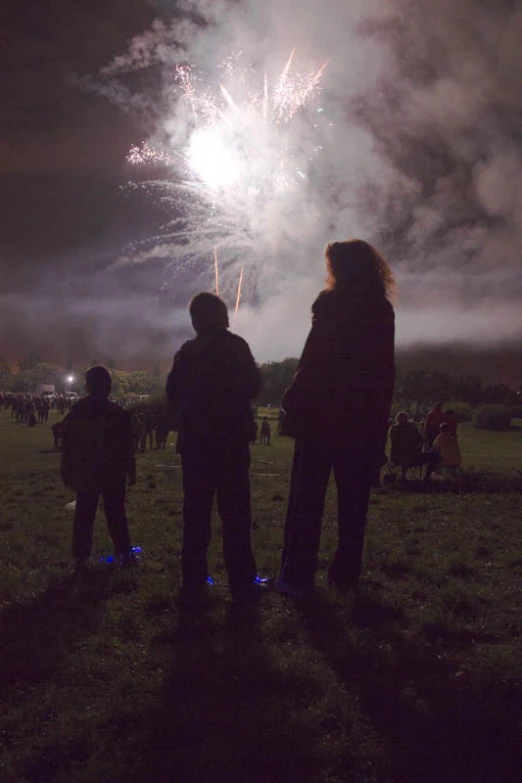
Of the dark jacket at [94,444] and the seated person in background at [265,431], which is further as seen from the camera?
the seated person in background at [265,431]

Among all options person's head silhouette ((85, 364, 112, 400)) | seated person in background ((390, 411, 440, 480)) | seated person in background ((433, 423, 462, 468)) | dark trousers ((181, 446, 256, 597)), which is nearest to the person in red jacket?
dark trousers ((181, 446, 256, 597))

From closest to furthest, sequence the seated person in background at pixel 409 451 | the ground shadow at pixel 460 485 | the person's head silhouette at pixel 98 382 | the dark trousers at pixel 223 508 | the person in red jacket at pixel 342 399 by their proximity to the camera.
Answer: the person in red jacket at pixel 342 399 < the dark trousers at pixel 223 508 < the person's head silhouette at pixel 98 382 < the ground shadow at pixel 460 485 < the seated person in background at pixel 409 451

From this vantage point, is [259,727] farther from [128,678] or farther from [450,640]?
[450,640]

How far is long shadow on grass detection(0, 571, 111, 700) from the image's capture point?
11.2 ft

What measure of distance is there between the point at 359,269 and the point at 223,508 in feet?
6.40

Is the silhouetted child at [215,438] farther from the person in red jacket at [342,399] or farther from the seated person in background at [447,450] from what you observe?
the seated person in background at [447,450]

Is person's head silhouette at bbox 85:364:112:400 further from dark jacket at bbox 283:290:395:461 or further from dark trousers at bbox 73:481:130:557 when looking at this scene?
dark jacket at bbox 283:290:395:461

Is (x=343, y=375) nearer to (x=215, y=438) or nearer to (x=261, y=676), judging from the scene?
(x=215, y=438)

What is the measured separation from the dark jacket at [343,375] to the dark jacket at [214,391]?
0.37m

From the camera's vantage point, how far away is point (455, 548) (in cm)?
707

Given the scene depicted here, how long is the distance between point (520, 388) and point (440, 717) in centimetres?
12516

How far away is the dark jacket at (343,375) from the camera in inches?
176

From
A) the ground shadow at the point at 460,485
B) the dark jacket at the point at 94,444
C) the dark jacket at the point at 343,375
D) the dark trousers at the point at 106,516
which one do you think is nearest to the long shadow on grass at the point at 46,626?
the dark trousers at the point at 106,516

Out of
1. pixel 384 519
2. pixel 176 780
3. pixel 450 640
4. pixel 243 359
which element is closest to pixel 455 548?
pixel 384 519
